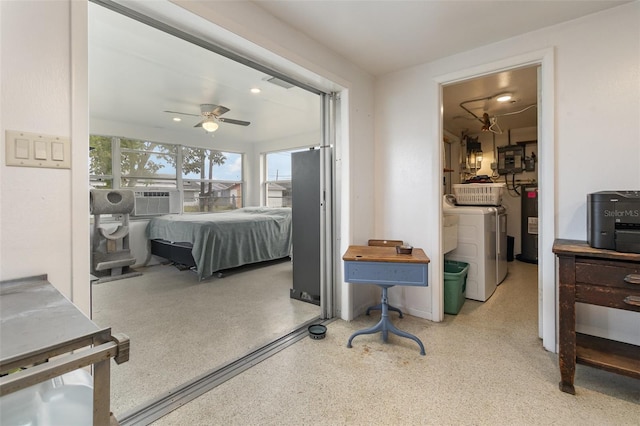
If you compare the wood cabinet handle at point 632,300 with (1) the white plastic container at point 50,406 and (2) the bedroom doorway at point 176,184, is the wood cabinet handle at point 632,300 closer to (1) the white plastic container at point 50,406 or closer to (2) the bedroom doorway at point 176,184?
(2) the bedroom doorway at point 176,184

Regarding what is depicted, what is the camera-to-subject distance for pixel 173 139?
5512mm

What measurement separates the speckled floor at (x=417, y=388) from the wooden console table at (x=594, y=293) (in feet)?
0.61

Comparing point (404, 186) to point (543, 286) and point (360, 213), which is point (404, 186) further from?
point (543, 286)

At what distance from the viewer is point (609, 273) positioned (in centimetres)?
154

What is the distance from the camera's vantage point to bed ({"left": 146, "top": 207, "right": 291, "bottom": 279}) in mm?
3955

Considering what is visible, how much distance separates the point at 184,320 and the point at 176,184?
12.0 feet

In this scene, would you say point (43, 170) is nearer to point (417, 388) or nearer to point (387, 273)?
point (387, 273)

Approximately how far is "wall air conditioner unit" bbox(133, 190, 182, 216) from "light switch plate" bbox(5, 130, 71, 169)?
14.5 feet

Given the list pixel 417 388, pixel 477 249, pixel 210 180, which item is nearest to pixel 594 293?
pixel 417 388

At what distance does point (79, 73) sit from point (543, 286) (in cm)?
297

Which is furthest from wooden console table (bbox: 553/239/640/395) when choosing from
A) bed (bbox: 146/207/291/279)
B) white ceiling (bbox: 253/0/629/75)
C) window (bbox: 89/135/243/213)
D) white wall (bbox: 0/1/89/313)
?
window (bbox: 89/135/243/213)

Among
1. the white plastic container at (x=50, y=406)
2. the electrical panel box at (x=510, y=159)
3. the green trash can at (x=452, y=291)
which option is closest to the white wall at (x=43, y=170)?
the white plastic container at (x=50, y=406)

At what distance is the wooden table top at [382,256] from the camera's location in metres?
1.98

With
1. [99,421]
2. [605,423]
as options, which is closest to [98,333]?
[99,421]
